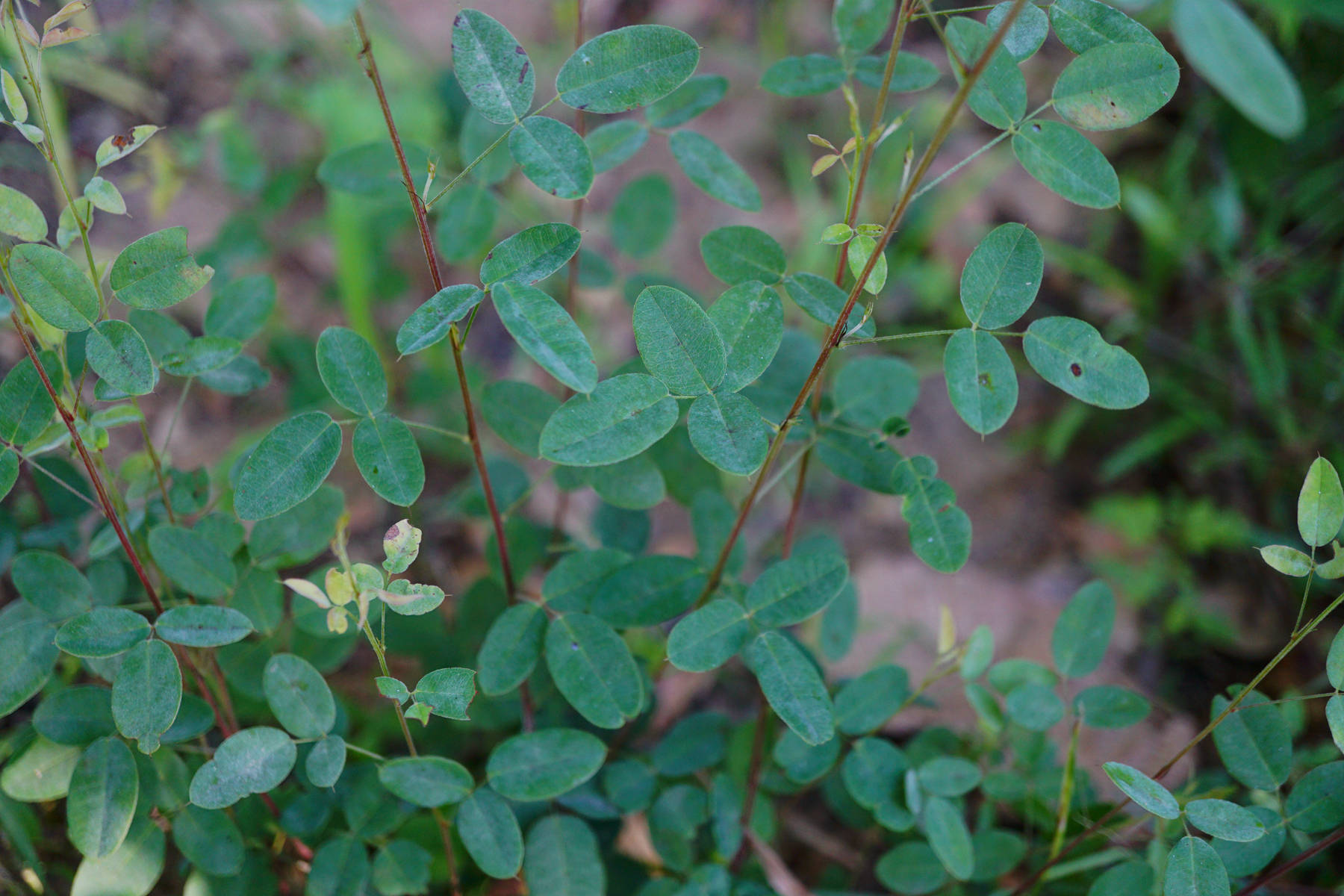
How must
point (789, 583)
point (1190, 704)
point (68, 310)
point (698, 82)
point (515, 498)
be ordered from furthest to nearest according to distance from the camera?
point (1190, 704), point (515, 498), point (698, 82), point (789, 583), point (68, 310)

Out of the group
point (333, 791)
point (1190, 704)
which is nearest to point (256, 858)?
point (333, 791)

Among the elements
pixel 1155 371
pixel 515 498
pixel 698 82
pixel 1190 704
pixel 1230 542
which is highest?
pixel 698 82

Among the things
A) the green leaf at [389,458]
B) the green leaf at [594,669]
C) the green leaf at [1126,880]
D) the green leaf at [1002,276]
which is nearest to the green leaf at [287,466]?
the green leaf at [389,458]

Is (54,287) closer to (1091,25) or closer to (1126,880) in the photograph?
(1091,25)

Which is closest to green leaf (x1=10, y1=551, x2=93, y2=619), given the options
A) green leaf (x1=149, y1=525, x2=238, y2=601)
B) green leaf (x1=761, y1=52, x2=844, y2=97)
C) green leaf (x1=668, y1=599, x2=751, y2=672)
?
green leaf (x1=149, y1=525, x2=238, y2=601)

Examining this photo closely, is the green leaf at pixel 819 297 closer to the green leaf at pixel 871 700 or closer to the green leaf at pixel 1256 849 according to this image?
the green leaf at pixel 871 700

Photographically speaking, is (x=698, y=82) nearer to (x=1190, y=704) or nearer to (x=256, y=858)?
(x=256, y=858)

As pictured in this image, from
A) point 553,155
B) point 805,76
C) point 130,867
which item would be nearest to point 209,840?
point 130,867

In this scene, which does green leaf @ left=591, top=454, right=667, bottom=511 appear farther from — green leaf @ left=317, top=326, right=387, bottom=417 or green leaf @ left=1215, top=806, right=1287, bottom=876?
green leaf @ left=1215, top=806, right=1287, bottom=876
